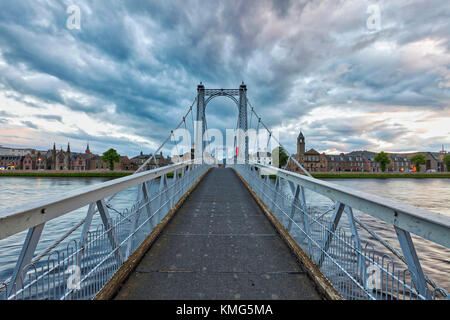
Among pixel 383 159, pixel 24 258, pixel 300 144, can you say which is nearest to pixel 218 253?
pixel 24 258

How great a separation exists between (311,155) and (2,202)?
3050 inches

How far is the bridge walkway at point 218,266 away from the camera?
2.48 metres

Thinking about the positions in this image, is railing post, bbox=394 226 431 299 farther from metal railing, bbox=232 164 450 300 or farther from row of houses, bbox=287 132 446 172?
row of houses, bbox=287 132 446 172

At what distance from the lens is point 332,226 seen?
8.73 feet

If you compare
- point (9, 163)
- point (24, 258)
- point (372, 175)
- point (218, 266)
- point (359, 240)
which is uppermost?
point (9, 163)

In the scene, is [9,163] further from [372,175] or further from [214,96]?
[372,175]

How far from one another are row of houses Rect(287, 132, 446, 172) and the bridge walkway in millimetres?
68377

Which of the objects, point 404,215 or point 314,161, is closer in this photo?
point 404,215

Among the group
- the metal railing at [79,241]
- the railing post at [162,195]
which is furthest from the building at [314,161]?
the metal railing at [79,241]

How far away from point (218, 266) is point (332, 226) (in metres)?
1.65

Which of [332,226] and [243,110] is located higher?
[243,110]

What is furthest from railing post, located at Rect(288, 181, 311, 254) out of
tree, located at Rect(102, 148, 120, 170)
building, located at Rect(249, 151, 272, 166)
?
tree, located at Rect(102, 148, 120, 170)

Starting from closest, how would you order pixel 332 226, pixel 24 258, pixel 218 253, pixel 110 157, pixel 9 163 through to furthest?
pixel 24 258 < pixel 332 226 < pixel 218 253 < pixel 110 157 < pixel 9 163

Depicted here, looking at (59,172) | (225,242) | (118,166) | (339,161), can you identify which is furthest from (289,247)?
(339,161)
